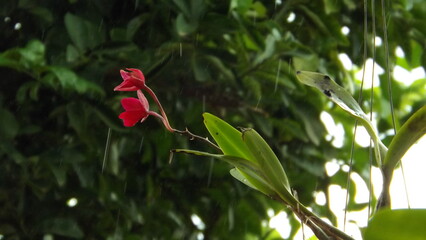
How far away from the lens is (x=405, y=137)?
468mm

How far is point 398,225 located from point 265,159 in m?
0.12

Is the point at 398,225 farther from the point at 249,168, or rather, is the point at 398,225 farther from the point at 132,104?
the point at 132,104

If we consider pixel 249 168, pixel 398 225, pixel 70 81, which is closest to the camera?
pixel 398 225

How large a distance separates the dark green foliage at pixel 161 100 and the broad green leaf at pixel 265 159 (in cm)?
67

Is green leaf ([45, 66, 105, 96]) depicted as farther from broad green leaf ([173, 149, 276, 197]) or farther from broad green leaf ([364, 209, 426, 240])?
broad green leaf ([364, 209, 426, 240])

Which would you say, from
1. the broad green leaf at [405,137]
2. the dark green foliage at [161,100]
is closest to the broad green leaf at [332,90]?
the broad green leaf at [405,137]

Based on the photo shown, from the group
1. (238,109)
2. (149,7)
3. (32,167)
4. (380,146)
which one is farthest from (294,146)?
(380,146)

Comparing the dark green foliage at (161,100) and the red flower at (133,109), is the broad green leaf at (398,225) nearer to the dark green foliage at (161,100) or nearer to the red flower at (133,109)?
the red flower at (133,109)

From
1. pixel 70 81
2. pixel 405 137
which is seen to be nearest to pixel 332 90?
pixel 405 137

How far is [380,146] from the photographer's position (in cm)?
51

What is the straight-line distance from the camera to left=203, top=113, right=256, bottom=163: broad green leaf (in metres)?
0.53

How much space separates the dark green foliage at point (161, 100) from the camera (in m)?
1.19

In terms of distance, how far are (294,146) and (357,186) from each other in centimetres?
19

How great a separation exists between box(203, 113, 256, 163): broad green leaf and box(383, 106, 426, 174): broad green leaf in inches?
4.1
